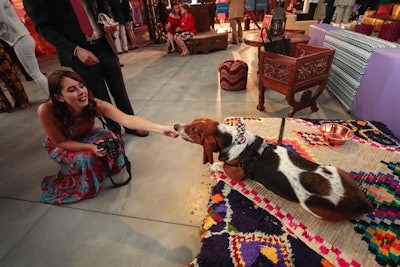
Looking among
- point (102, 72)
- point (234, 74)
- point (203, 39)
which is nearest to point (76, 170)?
point (102, 72)

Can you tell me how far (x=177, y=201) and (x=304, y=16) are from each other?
875 cm

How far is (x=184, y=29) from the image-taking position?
6973 millimetres

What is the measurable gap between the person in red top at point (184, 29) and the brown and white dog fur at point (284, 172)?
19.2ft

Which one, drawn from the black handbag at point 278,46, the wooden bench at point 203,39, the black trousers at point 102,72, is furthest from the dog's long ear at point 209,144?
the wooden bench at point 203,39

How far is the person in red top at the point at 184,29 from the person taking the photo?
22.5 ft

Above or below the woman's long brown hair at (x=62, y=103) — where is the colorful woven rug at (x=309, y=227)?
below

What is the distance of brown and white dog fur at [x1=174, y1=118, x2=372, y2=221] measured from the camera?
140 cm

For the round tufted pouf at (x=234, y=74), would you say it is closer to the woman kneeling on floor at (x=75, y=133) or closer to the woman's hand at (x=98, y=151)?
the woman kneeling on floor at (x=75, y=133)

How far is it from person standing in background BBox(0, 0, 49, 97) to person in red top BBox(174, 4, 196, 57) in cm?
426

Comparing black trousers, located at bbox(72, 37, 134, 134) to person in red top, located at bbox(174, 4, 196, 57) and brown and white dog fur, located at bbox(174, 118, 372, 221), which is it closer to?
brown and white dog fur, located at bbox(174, 118, 372, 221)

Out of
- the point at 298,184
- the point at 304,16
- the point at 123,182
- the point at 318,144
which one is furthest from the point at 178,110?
the point at 304,16

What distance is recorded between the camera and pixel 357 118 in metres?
3.07

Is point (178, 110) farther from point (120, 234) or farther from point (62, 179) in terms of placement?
point (120, 234)

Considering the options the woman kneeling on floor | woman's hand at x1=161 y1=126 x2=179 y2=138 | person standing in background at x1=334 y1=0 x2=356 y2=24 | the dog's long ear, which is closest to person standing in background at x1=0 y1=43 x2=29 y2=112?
the woman kneeling on floor
